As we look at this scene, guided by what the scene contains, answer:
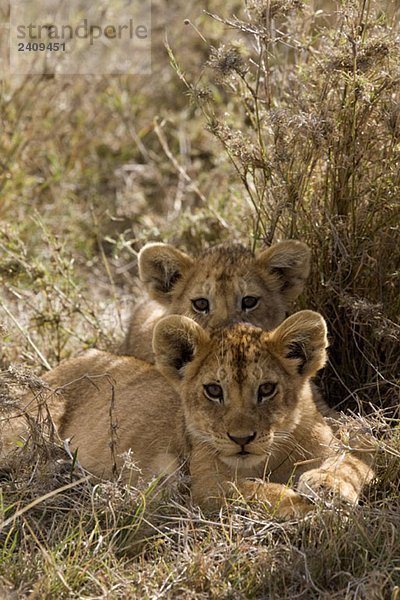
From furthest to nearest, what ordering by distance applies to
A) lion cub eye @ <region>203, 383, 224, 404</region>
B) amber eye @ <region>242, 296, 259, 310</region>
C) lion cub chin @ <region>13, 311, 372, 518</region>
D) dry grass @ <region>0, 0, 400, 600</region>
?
amber eye @ <region>242, 296, 259, 310</region>
lion cub eye @ <region>203, 383, 224, 404</region>
lion cub chin @ <region>13, 311, 372, 518</region>
dry grass @ <region>0, 0, 400, 600</region>

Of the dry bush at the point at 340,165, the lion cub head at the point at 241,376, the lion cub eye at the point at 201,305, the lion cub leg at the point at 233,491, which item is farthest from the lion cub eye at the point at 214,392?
the lion cub eye at the point at 201,305

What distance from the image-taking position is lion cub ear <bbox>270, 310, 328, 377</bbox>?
15.0 feet

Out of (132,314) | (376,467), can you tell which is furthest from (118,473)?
(132,314)

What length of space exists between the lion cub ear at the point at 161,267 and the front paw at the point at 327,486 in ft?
5.94

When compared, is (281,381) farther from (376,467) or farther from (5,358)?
(5,358)

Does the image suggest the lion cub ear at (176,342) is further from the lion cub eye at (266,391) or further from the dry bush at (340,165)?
the dry bush at (340,165)

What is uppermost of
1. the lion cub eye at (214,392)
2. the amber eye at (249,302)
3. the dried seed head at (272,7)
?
the dried seed head at (272,7)

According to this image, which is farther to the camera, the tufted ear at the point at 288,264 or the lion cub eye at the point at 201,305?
the lion cub eye at the point at 201,305

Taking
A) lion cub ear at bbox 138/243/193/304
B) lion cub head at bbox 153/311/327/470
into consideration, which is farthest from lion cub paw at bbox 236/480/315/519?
lion cub ear at bbox 138/243/193/304

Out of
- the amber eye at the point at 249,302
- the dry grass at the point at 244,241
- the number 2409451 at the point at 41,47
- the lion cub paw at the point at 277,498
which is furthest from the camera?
the number 2409451 at the point at 41,47

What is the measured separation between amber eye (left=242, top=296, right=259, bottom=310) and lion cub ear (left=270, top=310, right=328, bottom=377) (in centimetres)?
87

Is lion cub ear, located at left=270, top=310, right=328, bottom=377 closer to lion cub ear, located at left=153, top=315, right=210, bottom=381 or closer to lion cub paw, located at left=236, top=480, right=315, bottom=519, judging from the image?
lion cub ear, located at left=153, top=315, right=210, bottom=381

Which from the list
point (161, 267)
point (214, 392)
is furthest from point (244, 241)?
point (214, 392)

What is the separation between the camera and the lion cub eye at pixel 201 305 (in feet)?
18.4
